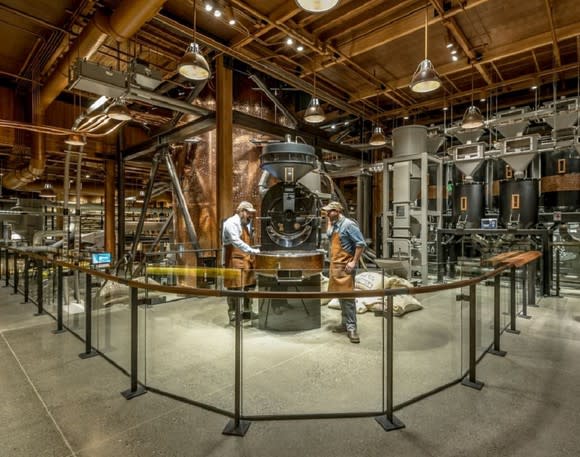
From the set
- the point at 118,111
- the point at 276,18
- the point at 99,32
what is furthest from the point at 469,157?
the point at 99,32

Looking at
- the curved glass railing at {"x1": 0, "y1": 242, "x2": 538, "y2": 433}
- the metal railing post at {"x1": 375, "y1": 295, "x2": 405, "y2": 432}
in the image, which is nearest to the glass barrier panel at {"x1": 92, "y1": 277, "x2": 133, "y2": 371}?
the curved glass railing at {"x1": 0, "y1": 242, "x2": 538, "y2": 433}

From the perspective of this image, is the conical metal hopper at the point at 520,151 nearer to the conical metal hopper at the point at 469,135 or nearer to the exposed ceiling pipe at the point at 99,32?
the conical metal hopper at the point at 469,135

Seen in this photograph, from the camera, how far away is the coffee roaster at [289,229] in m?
4.07

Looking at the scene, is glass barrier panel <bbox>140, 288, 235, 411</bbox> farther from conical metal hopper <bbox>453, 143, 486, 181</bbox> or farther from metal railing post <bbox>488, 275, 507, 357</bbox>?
conical metal hopper <bbox>453, 143, 486, 181</bbox>

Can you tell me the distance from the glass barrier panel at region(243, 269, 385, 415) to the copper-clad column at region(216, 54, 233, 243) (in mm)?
2107

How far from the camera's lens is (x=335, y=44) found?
19.6ft

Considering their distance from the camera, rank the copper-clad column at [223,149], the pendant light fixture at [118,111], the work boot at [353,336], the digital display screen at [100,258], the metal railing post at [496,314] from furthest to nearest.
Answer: the copper-clad column at [223,149] < the pendant light fixture at [118,111] < the work boot at [353,336] < the digital display screen at [100,258] < the metal railing post at [496,314]

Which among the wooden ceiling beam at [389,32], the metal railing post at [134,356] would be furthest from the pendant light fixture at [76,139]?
the metal railing post at [134,356]

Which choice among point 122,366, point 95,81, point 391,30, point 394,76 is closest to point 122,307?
point 122,366

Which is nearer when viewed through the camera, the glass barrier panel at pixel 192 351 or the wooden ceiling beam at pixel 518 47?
the glass barrier panel at pixel 192 351

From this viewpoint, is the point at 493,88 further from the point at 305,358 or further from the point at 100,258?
the point at 100,258

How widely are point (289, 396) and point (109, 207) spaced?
396 inches

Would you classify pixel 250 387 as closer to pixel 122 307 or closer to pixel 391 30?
pixel 122 307

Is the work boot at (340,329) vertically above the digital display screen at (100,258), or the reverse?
the digital display screen at (100,258)
